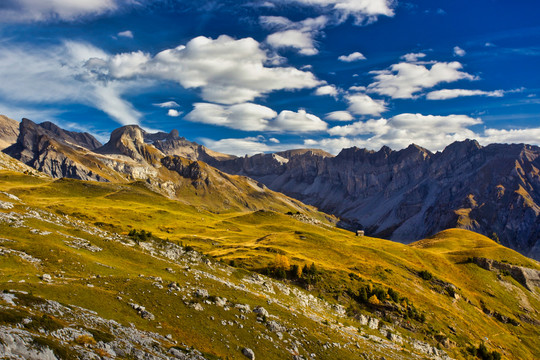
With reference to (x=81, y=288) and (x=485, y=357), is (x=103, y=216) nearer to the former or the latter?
(x=81, y=288)

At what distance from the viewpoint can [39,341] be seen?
60.3 ft

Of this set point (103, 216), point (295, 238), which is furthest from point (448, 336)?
point (103, 216)

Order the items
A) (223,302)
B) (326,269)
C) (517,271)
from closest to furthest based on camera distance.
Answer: (223,302), (326,269), (517,271)

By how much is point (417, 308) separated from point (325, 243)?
51.3m

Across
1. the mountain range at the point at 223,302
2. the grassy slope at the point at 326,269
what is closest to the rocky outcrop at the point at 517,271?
the grassy slope at the point at 326,269

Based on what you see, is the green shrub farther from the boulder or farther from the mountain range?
the boulder

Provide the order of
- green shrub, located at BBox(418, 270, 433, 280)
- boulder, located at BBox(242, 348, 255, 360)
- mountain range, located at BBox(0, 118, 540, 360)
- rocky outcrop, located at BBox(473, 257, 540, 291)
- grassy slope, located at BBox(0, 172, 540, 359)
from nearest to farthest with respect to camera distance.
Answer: mountain range, located at BBox(0, 118, 540, 360) < boulder, located at BBox(242, 348, 255, 360) < grassy slope, located at BBox(0, 172, 540, 359) < green shrub, located at BBox(418, 270, 433, 280) < rocky outcrop, located at BBox(473, 257, 540, 291)

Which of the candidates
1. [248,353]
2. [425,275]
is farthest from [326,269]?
[248,353]

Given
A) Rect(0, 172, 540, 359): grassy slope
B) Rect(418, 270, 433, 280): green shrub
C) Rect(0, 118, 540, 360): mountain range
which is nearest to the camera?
Rect(0, 118, 540, 360): mountain range

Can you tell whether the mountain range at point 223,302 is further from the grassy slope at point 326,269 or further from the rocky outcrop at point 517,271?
the rocky outcrop at point 517,271

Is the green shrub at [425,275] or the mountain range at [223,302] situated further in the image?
the green shrub at [425,275]

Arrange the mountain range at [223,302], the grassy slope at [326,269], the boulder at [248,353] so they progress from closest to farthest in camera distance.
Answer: the mountain range at [223,302]
the boulder at [248,353]
the grassy slope at [326,269]

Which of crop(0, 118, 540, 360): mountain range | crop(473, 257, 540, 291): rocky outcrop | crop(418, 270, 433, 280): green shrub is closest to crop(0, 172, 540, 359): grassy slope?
crop(0, 118, 540, 360): mountain range

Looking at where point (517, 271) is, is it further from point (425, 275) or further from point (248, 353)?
point (248, 353)
